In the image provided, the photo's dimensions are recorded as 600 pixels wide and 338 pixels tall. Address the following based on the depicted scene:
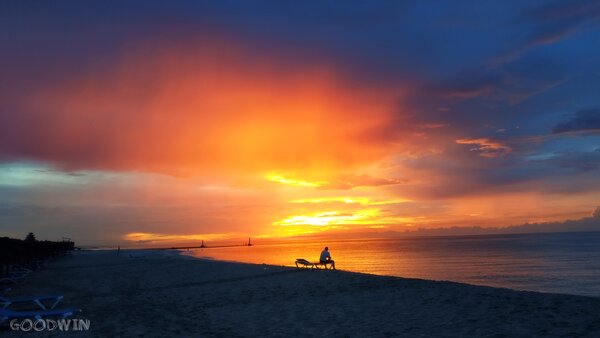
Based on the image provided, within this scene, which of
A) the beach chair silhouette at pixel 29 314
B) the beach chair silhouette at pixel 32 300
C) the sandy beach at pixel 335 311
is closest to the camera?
the sandy beach at pixel 335 311

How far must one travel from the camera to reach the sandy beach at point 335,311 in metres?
10.9

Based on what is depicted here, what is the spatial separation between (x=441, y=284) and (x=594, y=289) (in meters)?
20.8

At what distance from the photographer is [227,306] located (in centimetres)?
1560

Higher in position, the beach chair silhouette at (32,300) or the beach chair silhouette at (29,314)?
the beach chair silhouette at (32,300)

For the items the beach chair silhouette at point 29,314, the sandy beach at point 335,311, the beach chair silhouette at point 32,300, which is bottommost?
the sandy beach at point 335,311

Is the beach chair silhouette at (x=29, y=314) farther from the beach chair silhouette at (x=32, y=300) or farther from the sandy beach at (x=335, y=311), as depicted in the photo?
the beach chair silhouette at (x=32, y=300)

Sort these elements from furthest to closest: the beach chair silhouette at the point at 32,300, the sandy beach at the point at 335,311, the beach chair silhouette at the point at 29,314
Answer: the beach chair silhouette at the point at 32,300 → the beach chair silhouette at the point at 29,314 → the sandy beach at the point at 335,311

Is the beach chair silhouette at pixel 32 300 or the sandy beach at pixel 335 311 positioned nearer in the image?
the sandy beach at pixel 335 311

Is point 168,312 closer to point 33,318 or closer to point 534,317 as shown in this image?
point 33,318

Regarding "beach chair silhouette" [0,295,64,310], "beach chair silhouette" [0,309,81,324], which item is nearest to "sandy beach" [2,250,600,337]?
"beach chair silhouette" [0,309,81,324]

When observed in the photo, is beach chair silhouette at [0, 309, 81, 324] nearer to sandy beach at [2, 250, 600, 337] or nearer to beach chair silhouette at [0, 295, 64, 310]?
sandy beach at [2, 250, 600, 337]

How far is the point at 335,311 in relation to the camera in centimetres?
1409

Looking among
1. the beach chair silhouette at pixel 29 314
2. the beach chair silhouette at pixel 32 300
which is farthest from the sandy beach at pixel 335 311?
the beach chair silhouette at pixel 32 300

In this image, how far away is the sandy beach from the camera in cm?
1095
